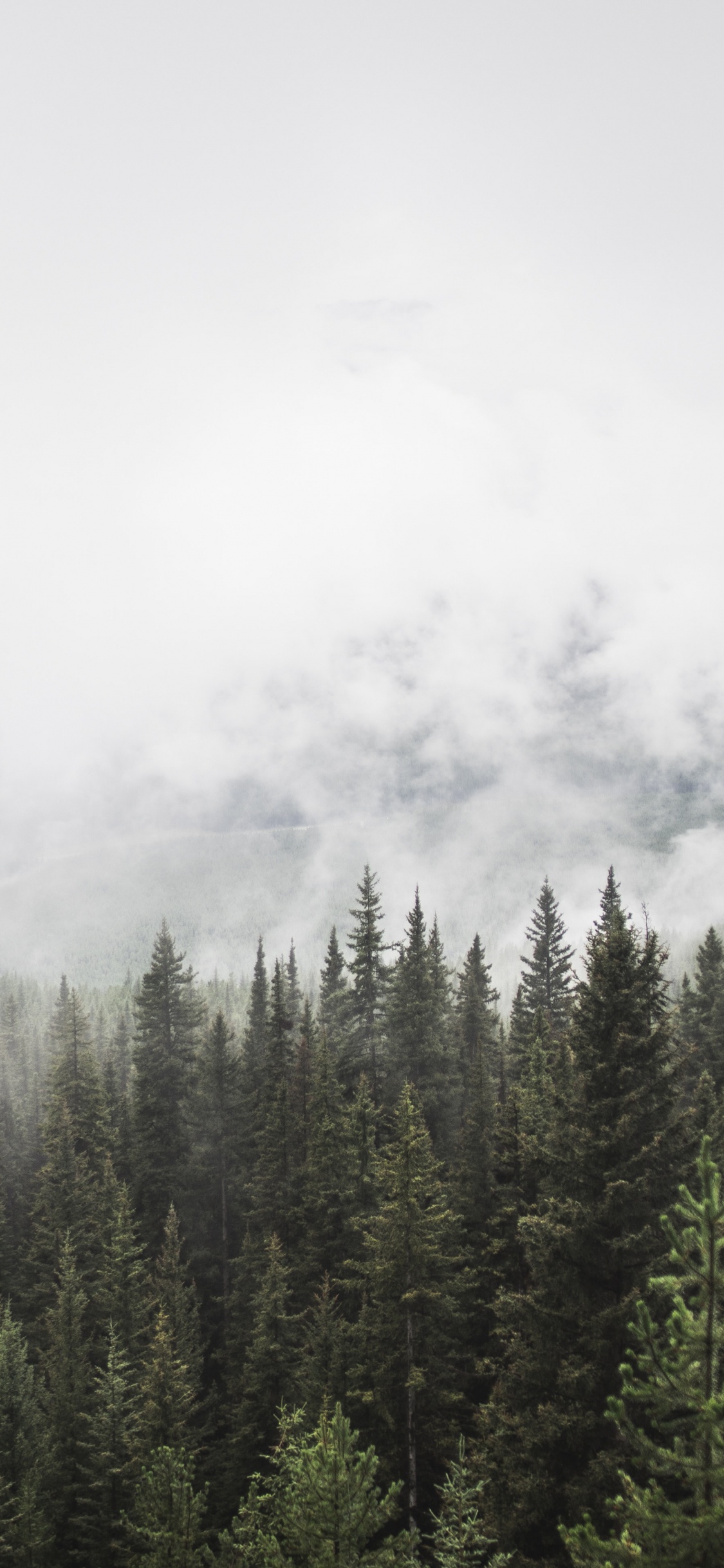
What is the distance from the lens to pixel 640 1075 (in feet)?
66.6

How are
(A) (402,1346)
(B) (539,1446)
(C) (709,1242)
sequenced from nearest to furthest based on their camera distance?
(C) (709,1242), (B) (539,1446), (A) (402,1346)

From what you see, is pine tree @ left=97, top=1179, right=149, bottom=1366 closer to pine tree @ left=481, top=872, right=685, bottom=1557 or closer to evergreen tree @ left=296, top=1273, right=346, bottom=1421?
evergreen tree @ left=296, top=1273, right=346, bottom=1421

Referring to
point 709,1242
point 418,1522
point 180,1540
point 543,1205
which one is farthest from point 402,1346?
point 709,1242

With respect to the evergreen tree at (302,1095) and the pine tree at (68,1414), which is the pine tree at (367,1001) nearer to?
the evergreen tree at (302,1095)

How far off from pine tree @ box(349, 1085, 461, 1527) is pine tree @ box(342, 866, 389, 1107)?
794 inches

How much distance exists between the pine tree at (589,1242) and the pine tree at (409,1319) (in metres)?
6.59

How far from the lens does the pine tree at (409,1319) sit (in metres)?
27.9

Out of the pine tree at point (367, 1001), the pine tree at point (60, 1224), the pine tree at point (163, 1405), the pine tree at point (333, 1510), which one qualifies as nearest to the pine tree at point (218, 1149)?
the pine tree at point (60, 1224)

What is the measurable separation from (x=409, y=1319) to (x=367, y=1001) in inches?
983

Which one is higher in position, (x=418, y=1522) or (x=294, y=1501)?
(x=294, y=1501)

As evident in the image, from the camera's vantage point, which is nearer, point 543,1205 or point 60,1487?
point 543,1205

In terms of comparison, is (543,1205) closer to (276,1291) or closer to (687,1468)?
(687,1468)

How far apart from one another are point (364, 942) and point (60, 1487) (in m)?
29.3

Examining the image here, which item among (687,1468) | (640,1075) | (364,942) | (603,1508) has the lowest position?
(603,1508)
